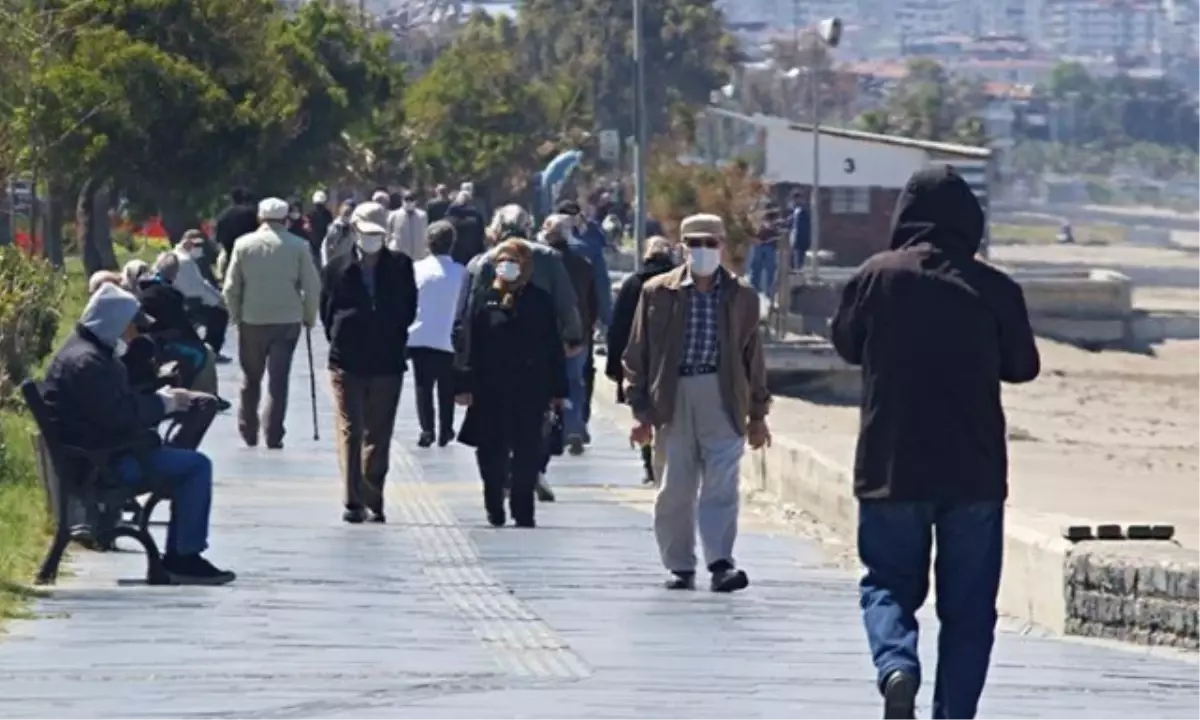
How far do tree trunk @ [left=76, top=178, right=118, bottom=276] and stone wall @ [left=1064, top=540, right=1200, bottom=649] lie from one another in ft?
91.7

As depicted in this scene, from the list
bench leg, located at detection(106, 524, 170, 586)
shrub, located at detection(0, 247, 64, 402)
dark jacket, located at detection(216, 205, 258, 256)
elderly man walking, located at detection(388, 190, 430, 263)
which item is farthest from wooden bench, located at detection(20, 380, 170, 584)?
elderly man walking, located at detection(388, 190, 430, 263)

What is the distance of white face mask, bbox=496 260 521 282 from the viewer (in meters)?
17.2

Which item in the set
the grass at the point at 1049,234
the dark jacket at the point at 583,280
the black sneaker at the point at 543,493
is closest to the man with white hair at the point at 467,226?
the dark jacket at the point at 583,280

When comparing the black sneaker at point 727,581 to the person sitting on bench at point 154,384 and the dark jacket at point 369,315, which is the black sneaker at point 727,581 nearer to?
the person sitting on bench at point 154,384

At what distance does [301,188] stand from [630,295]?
33299 millimetres

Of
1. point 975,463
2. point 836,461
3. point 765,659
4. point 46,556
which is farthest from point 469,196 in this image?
point 975,463

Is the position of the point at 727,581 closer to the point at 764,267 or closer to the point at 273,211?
the point at 273,211

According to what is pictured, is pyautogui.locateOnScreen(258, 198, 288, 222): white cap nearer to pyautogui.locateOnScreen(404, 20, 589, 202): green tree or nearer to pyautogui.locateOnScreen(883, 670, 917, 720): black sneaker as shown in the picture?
pyautogui.locateOnScreen(883, 670, 917, 720): black sneaker

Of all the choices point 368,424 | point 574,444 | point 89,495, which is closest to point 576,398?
point 574,444

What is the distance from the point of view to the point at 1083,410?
161 feet

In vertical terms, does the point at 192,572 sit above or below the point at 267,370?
above

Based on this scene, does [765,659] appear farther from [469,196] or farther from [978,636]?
[469,196]

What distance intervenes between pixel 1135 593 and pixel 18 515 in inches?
229

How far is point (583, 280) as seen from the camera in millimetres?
21391
